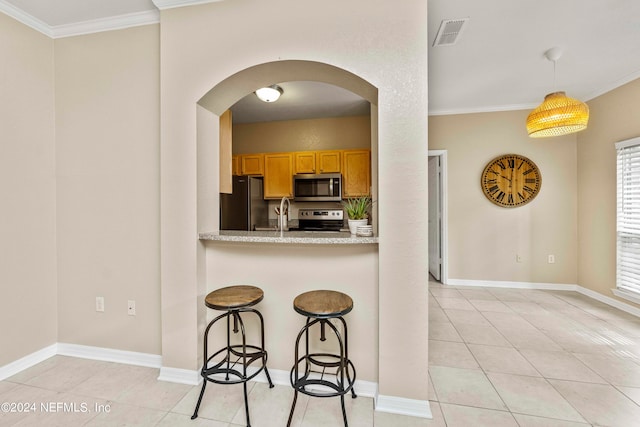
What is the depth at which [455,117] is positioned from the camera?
14.0 feet

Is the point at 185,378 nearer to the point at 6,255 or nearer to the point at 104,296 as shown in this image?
the point at 104,296

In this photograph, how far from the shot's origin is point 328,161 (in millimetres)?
4340

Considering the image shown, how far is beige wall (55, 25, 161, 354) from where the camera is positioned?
215cm

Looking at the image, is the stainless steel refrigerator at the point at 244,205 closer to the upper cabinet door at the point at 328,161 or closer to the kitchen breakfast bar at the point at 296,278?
the upper cabinet door at the point at 328,161

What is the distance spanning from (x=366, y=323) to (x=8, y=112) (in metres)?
2.96

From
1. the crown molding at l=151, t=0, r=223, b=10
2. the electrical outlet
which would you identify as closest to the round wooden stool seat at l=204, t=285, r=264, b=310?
the electrical outlet

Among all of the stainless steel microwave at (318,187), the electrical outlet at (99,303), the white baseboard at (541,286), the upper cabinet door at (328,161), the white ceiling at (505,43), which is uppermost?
the white ceiling at (505,43)

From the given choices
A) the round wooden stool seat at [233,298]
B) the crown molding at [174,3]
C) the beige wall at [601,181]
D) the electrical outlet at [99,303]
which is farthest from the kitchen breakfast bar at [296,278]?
the beige wall at [601,181]

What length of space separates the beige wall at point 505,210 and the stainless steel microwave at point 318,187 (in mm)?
1645

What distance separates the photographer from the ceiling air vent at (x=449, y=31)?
228 centimetres

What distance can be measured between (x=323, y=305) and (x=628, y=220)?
3.85 m

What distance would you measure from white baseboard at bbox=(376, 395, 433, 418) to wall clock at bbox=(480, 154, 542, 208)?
11.2 ft

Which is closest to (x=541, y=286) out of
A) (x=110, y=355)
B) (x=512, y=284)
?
(x=512, y=284)

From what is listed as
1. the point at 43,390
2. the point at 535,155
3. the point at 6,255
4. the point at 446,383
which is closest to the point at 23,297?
the point at 6,255
